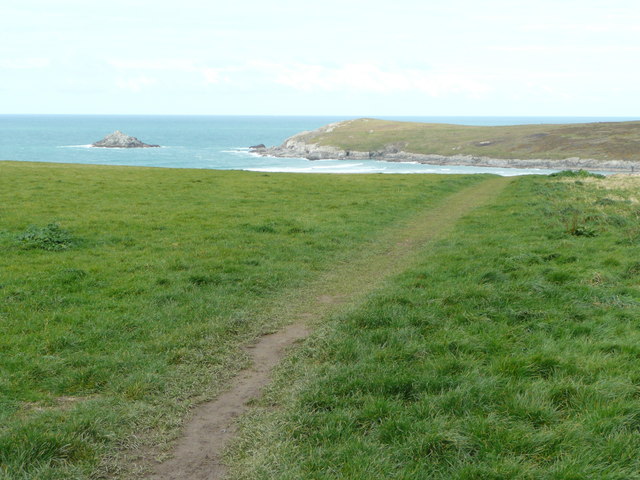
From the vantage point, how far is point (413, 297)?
1123 cm

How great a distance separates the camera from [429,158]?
126125 millimetres

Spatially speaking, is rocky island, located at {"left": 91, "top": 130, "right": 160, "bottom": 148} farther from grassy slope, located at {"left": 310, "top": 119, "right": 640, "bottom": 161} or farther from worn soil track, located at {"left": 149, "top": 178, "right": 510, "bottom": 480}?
worn soil track, located at {"left": 149, "top": 178, "right": 510, "bottom": 480}

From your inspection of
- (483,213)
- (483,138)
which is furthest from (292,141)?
(483,213)

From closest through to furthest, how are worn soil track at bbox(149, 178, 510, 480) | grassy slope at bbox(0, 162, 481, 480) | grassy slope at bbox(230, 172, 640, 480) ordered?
grassy slope at bbox(230, 172, 640, 480), worn soil track at bbox(149, 178, 510, 480), grassy slope at bbox(0, 162, 481, 480)

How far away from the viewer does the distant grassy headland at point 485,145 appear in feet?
350

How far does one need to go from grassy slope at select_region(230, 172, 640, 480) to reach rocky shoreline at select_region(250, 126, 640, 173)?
101 meters

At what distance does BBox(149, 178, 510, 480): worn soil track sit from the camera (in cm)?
589

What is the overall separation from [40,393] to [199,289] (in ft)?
16.8

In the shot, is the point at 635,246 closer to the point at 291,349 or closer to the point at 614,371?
the point at 614,371

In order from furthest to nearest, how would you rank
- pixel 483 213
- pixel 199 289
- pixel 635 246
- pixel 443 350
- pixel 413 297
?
1. pixel 483 213
2. pixel 635 246
3. pixel 199 289
4. pixel 413 297
5. pixel 443 350

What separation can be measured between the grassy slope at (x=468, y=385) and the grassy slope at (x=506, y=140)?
10858 cm

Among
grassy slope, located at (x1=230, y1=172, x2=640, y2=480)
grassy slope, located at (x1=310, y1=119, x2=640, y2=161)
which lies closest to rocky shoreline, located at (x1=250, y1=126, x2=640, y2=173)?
grassy slope, located at (x1=310, y1=119, x2=640, y2=161)

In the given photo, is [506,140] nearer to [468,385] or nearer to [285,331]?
[285,331]

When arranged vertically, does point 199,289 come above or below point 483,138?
below
